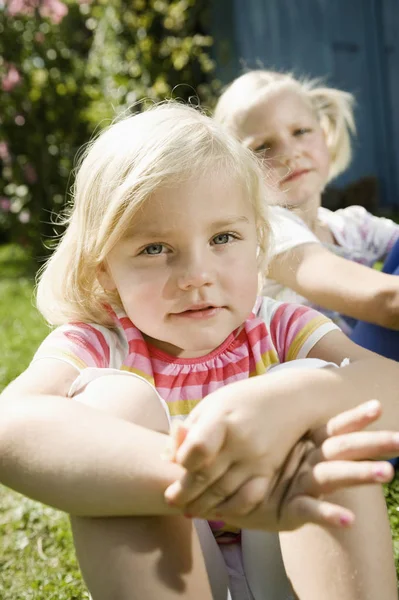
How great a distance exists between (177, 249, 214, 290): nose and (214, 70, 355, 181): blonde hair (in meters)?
1.29

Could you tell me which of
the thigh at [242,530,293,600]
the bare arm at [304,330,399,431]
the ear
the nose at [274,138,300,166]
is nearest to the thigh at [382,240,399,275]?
the nose at [274,138,300,166]

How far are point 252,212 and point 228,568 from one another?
731 millimetres

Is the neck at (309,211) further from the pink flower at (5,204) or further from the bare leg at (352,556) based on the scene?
the pink flower at (5,204)

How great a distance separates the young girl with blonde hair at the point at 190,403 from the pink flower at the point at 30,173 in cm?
570

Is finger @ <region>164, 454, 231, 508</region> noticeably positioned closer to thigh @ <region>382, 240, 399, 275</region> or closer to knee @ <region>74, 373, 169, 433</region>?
knee @ <region>74, 373, 169, 433</region>

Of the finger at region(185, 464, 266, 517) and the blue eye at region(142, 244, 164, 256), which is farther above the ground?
the blue eye at region(142, 244, 164, 256)

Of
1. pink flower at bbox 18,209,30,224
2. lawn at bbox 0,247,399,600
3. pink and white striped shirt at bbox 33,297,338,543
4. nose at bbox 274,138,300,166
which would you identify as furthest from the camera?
pink flower at bbox 18,209,30,224

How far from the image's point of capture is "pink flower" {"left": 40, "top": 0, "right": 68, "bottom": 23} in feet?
23.1

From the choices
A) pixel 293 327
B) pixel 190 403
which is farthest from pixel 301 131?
pixel 190 403

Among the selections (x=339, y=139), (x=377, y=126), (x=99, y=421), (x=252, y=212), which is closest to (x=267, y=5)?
(x=377, y=126)

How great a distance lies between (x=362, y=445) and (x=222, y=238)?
0.58 metres

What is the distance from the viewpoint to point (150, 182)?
4.95 feet

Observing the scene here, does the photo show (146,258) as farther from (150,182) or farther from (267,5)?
(267,5)

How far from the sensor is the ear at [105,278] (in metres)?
1.70
